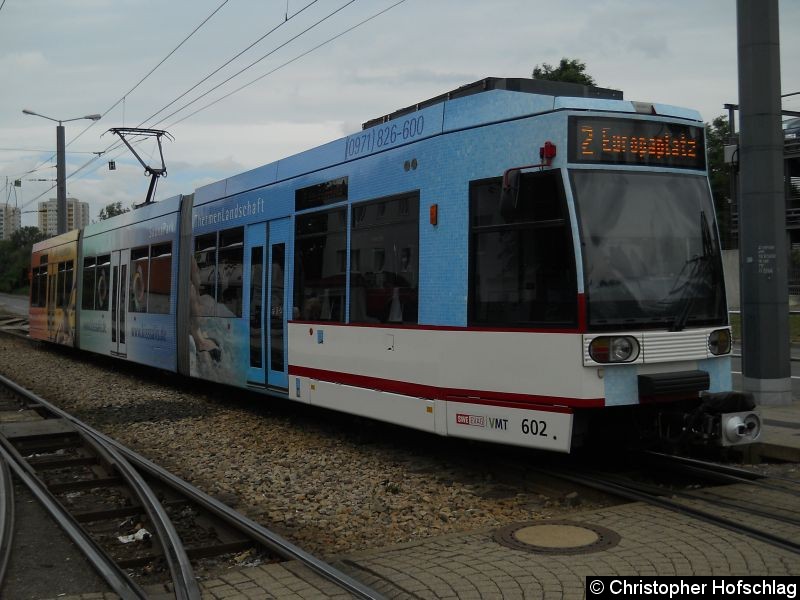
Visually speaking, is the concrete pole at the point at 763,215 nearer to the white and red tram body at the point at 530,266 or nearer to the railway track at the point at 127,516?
the white and red tram body at the point at 530,266

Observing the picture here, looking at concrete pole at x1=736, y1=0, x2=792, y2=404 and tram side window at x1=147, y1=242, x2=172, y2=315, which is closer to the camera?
concrete pole at x1=736, y1=0, x2=792, y2=404

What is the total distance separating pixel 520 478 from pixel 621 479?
877mm

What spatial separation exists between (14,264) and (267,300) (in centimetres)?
11085

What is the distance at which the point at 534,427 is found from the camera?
671 cm

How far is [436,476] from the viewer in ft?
25.2

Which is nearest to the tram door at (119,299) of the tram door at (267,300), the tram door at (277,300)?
the tram door at (267,300)

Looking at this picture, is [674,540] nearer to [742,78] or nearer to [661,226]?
[661,226]

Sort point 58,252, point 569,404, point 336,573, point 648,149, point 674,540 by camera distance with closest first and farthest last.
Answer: point 336,573 → point 674,540 → point 569,404 → point 648,149 → point 58,252

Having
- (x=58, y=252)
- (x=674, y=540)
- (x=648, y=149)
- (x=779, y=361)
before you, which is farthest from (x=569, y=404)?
(x=58, y=252)

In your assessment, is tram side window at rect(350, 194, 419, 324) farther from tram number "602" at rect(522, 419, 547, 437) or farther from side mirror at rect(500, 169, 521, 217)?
tram number "602" at rect(522, 419, 547, 437)

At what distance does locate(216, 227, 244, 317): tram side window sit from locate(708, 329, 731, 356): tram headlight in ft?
21.4

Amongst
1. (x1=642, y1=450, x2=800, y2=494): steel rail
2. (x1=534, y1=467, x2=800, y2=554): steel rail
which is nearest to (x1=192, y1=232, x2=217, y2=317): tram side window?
(x1=534, y1=467, x2=800, y2=554): steel rail

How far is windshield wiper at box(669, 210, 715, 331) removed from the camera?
267 inches

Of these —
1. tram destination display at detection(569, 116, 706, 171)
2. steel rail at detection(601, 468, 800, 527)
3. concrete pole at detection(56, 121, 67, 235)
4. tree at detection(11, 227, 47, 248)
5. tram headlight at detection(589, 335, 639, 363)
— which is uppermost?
tree at detection(11, 227, 47, 248)
